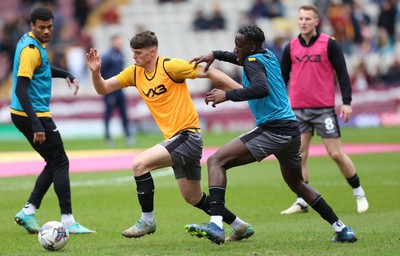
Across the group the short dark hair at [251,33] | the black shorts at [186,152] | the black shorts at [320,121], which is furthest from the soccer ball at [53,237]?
the black shorts at [320,121]

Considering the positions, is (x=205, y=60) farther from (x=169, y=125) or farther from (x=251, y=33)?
(x=169, y=125)

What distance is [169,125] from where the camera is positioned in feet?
30.5

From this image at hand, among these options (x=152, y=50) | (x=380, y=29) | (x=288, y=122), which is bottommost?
(x=380, y=29)

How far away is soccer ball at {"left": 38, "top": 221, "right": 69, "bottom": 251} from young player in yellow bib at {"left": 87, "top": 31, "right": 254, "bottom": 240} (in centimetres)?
66

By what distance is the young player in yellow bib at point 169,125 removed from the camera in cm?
905

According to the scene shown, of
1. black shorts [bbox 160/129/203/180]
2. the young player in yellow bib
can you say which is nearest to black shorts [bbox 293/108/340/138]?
the young player in yellow bib

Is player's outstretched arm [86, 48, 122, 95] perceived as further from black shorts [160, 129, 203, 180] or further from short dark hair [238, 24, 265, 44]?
short dark hair [238, 24, 265, 44]

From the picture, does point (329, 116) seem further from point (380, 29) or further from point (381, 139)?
point (380, 29)

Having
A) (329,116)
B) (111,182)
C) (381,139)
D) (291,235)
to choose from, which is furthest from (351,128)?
(291,235)

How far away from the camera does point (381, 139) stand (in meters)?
24.1

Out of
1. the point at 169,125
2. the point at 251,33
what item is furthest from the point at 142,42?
the point at 251,33

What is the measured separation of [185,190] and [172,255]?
3.97 ft

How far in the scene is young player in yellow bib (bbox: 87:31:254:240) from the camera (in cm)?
905

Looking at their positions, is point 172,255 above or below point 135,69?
below
